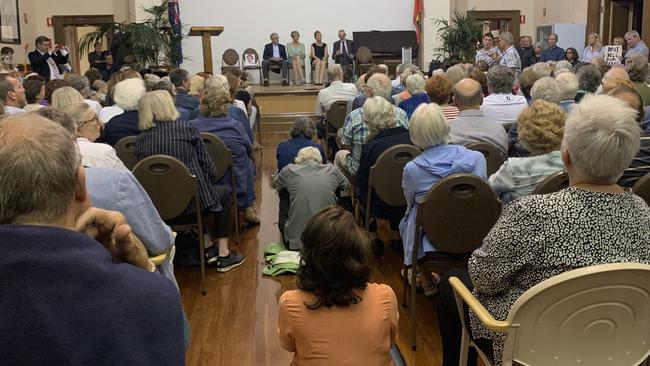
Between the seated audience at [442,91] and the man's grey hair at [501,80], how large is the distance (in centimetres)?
43

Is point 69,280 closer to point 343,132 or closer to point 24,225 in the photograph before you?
point 24,225

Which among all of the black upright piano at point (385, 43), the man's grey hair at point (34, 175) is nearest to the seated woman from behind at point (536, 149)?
the man's grey hair at point (34, 175)

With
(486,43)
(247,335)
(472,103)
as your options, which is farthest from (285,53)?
(247,335)

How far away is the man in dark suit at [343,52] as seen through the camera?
14.0 meters

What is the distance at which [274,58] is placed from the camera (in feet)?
45.3

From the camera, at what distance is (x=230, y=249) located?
466 cm

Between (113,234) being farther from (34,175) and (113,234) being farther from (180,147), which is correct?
(180,147)

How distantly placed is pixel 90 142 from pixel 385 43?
11871mm

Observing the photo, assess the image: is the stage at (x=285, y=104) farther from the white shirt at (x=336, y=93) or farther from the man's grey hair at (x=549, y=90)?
the man's grey hair at (x=549, y=90)

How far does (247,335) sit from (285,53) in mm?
11518

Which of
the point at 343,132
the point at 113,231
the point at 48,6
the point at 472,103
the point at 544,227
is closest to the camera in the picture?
the point at 113,231

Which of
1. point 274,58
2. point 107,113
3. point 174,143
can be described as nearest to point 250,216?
point 107,113

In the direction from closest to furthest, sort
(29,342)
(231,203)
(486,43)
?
(29,342) → (231,203) → (486,43)

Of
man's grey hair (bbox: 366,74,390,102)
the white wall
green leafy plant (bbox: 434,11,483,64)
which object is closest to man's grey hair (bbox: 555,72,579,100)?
man's grey hair (bbox: 366,74,390,102)
